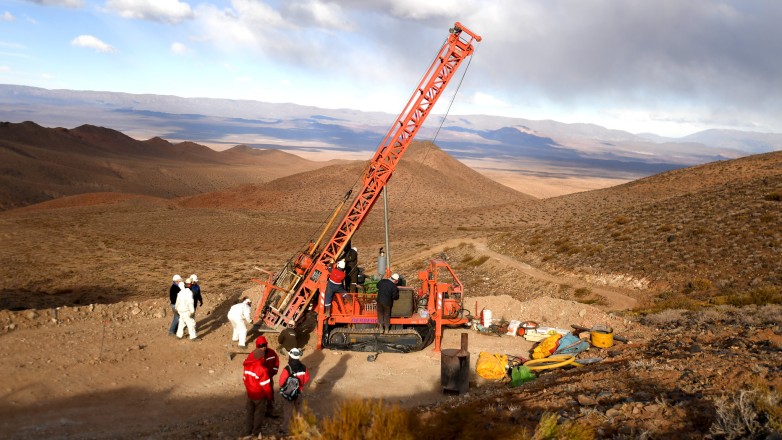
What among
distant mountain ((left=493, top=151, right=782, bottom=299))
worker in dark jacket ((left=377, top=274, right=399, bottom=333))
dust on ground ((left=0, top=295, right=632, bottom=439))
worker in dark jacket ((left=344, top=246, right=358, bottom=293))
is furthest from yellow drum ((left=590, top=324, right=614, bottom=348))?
distant mountain ((left=493, top=151, right=782, bottom=299))

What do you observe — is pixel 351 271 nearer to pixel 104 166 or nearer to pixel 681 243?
pixel 681 243

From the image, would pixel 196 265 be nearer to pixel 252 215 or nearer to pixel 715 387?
pixel 252 215

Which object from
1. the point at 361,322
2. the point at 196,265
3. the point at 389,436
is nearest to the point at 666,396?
the point at 389,436

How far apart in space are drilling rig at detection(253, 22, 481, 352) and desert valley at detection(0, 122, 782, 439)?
531mm

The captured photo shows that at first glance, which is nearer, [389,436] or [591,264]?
[389,436]

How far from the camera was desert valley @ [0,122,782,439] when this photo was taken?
8.02 metres

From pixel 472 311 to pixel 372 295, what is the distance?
4780 millimetres

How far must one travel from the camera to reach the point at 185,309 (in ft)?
45.0

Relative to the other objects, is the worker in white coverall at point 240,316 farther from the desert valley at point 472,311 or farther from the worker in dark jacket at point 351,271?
the worker in dark jacket at point 351,271

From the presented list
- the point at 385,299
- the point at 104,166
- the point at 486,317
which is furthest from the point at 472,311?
the point at 104,166

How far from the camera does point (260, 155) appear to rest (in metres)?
133

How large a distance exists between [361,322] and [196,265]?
20274 millimetres

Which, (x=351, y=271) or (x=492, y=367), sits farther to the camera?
(x=351, y=271)

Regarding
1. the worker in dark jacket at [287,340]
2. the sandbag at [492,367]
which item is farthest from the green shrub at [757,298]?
the worker in dark jacket at [287,340]
